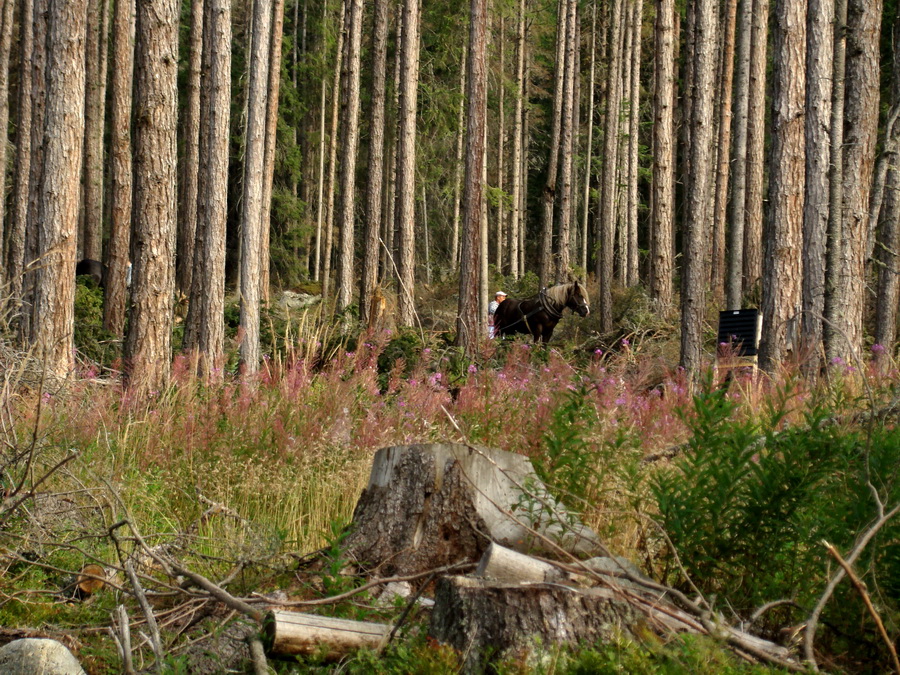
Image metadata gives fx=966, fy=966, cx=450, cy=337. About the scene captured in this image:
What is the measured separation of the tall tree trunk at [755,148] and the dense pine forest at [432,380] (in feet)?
0.27

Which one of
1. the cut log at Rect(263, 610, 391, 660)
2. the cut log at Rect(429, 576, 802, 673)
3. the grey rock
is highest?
the cut log at Rect(429, 576, 802, 673)

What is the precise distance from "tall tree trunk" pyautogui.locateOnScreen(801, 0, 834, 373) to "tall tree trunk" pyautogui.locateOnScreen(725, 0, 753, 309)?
915 centimetres

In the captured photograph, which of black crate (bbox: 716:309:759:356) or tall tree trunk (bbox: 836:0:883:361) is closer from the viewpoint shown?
tall tree trunk (bbox: 836:0:883:361)

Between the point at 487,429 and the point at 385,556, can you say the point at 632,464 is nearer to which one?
the point at 385,556

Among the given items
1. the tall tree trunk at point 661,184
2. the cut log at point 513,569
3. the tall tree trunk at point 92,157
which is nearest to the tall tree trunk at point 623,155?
the tall tree trunk at point 661,184

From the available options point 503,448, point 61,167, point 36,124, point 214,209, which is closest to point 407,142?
point 214,209

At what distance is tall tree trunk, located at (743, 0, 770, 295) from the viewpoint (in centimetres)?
2130

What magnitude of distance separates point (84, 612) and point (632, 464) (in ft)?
8.71

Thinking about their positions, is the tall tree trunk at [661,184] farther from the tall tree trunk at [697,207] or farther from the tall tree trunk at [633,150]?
the tall tree trunk at [633,150]

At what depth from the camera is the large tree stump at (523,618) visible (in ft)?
10.6

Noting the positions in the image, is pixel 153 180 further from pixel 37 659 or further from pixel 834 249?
pixel 834 249

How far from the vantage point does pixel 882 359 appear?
7.73 meters

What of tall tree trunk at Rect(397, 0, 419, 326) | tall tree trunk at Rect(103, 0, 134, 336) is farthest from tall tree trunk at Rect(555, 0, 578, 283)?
tall tree trunk at Rect(103, 0, 134, 336)

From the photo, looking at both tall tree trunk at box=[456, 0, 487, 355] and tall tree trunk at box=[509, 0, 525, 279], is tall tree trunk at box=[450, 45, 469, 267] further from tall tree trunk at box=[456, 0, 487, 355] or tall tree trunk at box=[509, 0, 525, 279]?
tall tree trunk at box=[456, 0, 487, 355]
